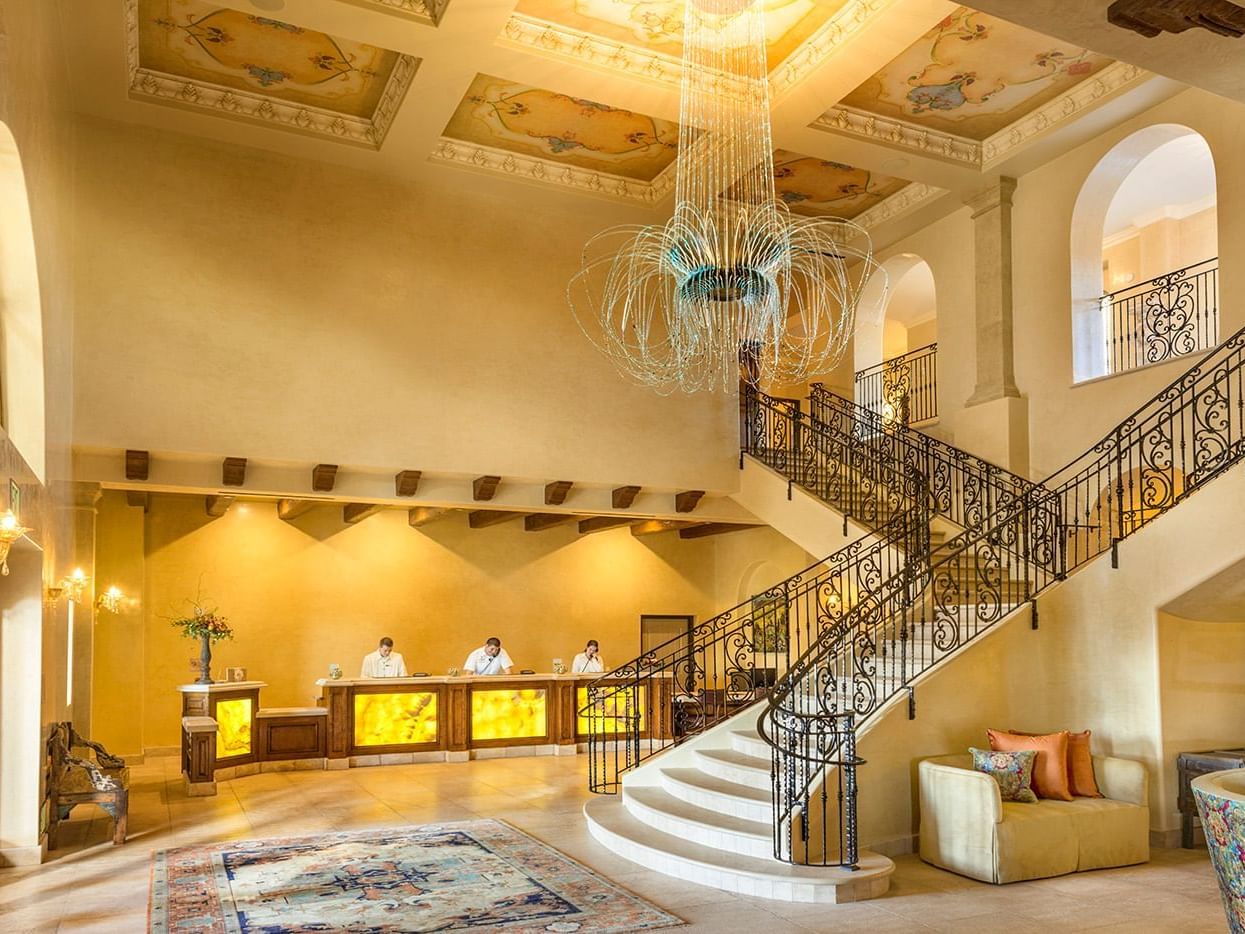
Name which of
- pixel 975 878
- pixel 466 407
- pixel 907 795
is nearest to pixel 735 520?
pixel 466 407

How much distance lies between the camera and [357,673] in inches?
603

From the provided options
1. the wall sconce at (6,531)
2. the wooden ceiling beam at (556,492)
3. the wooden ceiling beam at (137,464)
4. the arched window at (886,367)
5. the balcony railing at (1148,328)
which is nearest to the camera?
the wall sconce at (6,531)

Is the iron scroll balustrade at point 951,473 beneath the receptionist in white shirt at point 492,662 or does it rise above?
above

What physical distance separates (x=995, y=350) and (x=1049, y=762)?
5.78m

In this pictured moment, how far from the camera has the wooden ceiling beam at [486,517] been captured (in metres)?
15.8

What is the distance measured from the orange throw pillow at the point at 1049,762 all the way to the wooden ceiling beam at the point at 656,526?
840 centimetres

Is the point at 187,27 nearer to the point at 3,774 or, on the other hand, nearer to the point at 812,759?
the point at 3,774

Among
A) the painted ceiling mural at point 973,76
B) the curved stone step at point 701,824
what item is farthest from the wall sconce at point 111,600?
the painted ceiling mural at point 973,76

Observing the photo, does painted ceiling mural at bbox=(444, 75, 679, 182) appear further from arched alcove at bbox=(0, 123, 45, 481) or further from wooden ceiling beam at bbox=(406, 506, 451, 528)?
wooden ceiling beam at bbox=(406, 506, 451, 528)

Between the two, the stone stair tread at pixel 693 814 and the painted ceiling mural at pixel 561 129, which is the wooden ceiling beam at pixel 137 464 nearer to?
the painted ceiling mural at pixel 561 129

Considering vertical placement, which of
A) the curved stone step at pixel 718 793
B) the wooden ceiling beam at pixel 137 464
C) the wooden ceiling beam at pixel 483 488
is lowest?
the curved stone step at pixel 718 793

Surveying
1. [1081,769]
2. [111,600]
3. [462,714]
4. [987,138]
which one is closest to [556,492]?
[462,714]

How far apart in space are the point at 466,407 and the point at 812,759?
633 centimetres

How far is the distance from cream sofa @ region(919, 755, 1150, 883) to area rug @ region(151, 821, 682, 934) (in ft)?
7.39
